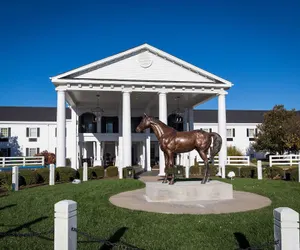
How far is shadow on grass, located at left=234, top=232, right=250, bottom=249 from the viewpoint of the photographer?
616cm

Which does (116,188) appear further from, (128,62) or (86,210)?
(128,62)

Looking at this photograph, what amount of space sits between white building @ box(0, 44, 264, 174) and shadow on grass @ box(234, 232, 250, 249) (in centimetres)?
1408

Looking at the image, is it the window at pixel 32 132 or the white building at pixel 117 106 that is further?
the window at pixel 32 132

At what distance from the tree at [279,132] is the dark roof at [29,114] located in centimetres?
2906

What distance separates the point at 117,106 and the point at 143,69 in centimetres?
1005

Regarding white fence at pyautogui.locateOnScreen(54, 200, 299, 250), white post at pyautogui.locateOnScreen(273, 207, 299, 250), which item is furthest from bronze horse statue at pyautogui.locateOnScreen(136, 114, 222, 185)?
white post at pyautogui.locateOnScreen(273, 207, 299, 250)

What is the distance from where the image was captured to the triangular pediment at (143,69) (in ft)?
76.9

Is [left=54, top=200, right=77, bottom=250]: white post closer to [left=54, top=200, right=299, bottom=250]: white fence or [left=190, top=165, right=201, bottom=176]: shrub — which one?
[left=54, top=200, right=299, bottom=250]: white fence

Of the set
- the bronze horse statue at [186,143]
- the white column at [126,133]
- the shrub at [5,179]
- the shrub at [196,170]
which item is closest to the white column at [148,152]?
the shrub at [196,170]

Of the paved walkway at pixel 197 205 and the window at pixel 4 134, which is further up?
the window at pixel 4 134

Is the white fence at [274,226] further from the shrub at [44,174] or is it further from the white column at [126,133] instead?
the white column at [126,133]

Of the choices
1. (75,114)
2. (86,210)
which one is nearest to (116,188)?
(86,210)

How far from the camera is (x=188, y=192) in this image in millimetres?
10648

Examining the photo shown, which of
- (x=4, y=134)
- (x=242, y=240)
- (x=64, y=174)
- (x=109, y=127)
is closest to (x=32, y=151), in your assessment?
(x=4, y=134)
